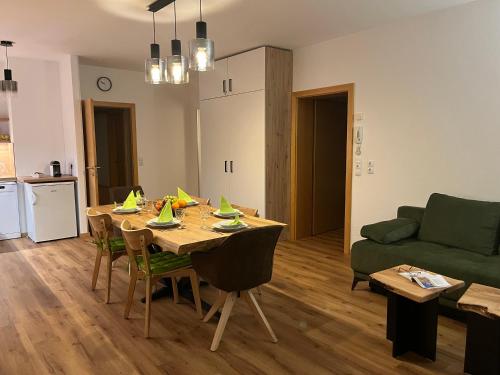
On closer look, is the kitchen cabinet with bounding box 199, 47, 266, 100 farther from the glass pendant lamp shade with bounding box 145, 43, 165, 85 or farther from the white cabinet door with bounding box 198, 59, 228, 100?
the glass pendant lamp shade with bounding box 145, 43, 165, 85

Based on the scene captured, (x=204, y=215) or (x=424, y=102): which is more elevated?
(x=424, y=102)

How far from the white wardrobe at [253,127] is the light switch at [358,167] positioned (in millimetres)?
1043

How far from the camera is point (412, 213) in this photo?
3875 millimetres

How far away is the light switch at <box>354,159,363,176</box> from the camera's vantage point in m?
4.50

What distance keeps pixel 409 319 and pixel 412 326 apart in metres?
0.06

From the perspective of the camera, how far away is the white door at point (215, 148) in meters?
5.63

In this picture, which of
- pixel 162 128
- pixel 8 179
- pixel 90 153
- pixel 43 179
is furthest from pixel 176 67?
pixel 162 128

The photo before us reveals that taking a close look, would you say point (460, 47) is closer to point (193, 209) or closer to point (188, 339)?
point (193, 209)

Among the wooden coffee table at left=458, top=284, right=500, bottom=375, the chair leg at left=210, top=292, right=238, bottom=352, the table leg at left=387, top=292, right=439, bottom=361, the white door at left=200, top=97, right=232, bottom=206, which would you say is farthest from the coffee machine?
the wooden coffee table at left=458, top=284, right=500, bottom=375

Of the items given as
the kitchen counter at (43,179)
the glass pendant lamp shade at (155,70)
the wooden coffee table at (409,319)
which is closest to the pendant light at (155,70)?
the glass pendant lamp shade at (155,70)

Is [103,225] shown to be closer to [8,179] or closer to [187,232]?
[187,232]

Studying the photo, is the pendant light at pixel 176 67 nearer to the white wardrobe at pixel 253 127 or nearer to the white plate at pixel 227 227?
the white plate at pixel 227 227

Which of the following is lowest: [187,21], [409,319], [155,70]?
[409,319]

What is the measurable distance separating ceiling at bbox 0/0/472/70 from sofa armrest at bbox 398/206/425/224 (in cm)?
187
